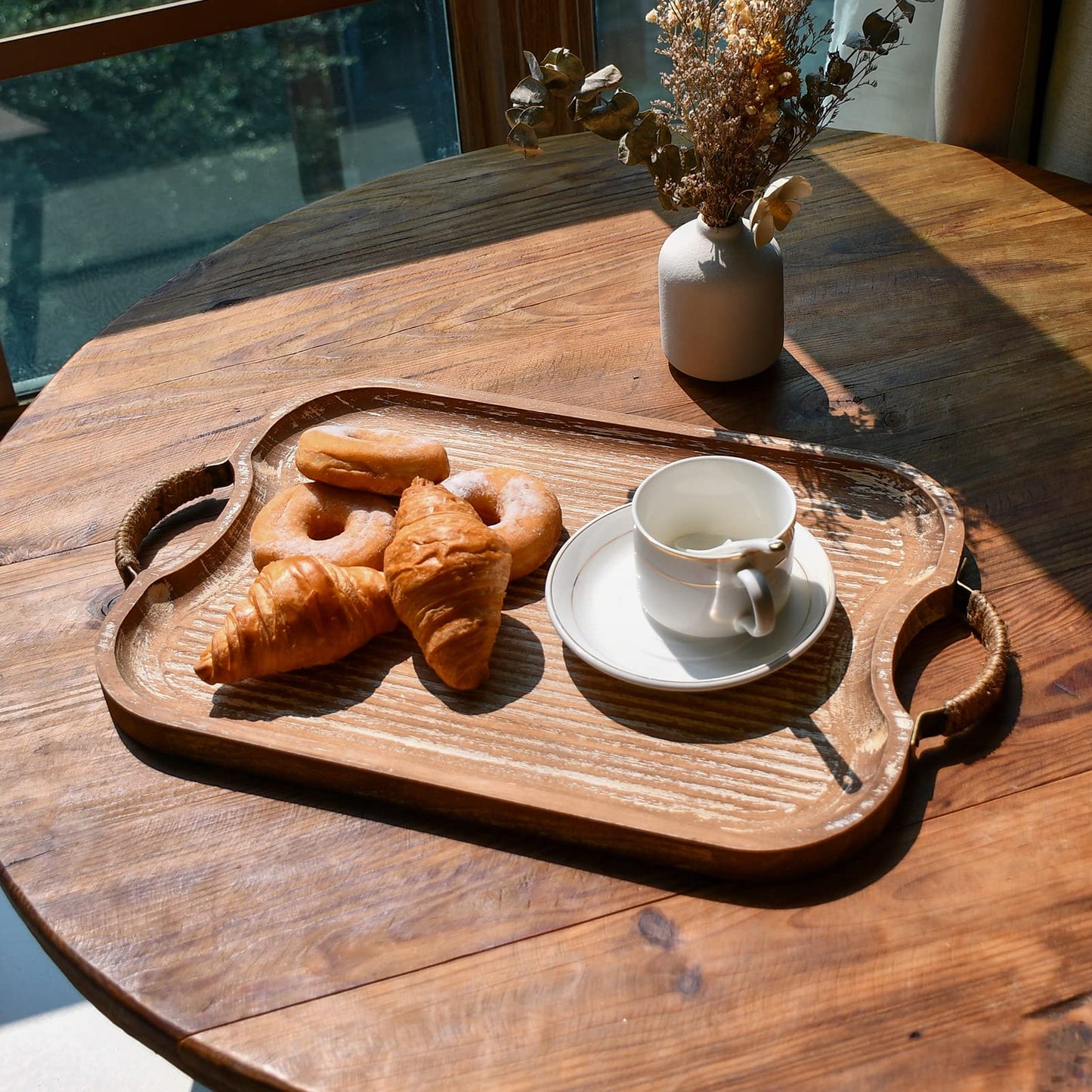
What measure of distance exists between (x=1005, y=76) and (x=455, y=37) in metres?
1.22

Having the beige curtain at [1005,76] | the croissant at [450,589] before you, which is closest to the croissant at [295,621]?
the croissant at [450,589]

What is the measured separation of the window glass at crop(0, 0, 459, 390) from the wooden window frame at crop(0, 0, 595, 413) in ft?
0.12

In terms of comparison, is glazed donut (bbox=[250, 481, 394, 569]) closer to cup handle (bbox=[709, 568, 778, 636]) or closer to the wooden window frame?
cup handle (bbox=[709, 568, 778, 636])

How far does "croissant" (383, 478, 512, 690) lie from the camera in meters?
0.89

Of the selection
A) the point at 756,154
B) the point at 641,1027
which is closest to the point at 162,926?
the point at 641,1027

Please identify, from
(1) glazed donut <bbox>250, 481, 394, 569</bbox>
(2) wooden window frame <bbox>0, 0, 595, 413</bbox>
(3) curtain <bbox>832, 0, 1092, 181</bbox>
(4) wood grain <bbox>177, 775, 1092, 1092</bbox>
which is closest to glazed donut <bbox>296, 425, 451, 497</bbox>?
(1) glazed donut <bbox>250, 481, 394, 569</bbox>

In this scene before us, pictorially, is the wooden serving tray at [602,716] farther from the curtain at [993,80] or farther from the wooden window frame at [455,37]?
the wooden window frame at [455,37]

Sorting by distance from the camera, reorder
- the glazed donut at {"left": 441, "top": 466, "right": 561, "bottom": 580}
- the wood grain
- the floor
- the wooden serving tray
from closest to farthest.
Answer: the wood grain
the wooden serving tray
the glazed donut at {"left": 441, "top": 466, "right": 561, "bottom": 580}
the floor

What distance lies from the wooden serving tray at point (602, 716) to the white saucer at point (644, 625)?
2 cm

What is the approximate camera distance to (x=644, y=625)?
0.94 metres

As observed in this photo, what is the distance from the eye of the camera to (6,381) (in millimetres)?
2484

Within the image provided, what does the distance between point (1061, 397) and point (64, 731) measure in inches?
40.0

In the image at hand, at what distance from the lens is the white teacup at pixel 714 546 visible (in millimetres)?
854

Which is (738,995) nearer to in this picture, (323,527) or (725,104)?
(323,527)
